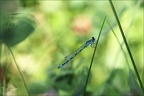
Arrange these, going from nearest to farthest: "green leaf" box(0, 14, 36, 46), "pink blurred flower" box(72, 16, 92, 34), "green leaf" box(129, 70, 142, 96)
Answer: "green leaf" box(129, 70, 142, 96) < "green leaf" box(0, 14, 36, 46) < "pink blurred flower" box(72, 16, 92, 34)

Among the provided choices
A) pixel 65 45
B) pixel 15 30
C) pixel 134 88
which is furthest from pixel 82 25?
pixel 134 88

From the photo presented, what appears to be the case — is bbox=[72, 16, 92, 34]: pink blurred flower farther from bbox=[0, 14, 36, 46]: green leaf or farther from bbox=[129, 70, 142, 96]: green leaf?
bbox=[129, 70, 142, 96]: green leaf

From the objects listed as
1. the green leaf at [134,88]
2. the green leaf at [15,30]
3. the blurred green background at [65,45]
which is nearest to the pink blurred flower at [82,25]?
the blurred green background at [65,45]

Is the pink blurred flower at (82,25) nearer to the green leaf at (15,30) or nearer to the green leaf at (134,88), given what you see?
the green leaf at (15,30)

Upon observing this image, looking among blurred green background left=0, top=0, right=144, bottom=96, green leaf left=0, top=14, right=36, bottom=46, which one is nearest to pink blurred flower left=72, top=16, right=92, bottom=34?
blurred green background left=0, top=0, right=144, bottom=96

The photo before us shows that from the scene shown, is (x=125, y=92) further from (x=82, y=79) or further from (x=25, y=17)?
(x=25, y=17)

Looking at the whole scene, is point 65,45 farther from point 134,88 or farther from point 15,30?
point 134,88

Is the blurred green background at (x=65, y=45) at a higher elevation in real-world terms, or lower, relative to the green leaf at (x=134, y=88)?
higher
